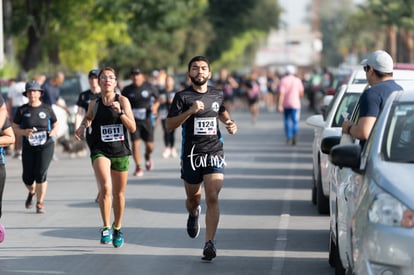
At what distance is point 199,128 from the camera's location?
10844mm

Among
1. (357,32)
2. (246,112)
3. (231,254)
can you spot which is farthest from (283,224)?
(357,32)

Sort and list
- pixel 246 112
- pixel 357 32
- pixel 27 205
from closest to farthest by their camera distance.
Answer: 1. pixel 27 205
2. pixel 246 112
3. pixel 357 32

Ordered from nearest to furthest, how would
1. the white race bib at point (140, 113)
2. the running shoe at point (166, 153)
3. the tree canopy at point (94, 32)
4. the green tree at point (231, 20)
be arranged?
the white race bib at point (140, 113) < the running shoe at point (166, 153) < the tree canopy at point (94, 32) < the green tree at point (231, 20)

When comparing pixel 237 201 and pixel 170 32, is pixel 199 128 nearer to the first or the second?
pixel 237 201

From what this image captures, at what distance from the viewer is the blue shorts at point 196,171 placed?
10.8 meters

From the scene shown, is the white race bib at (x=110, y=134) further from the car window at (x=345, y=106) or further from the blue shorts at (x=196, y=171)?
the car window at (x=345, y=106)

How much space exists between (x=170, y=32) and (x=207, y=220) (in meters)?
43.7

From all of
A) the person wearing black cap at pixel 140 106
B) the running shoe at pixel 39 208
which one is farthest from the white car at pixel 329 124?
the person wearing black cap at pixel 140 106

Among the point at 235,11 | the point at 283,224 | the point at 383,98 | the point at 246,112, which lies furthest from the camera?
the point at 235,11

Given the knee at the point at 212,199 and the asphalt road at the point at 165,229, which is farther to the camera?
the knee at the point at 212,199

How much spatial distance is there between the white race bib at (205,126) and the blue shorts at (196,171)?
28cm

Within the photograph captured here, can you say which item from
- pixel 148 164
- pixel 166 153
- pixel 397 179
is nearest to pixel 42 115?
pixel 148 164

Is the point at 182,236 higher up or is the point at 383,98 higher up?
the point at 383,98

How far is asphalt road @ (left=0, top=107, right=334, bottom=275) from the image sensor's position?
1047 cm
